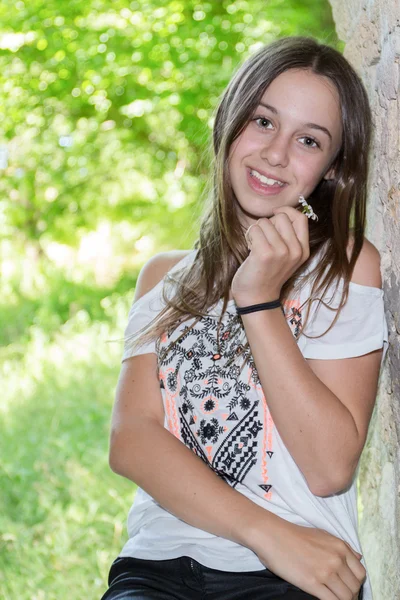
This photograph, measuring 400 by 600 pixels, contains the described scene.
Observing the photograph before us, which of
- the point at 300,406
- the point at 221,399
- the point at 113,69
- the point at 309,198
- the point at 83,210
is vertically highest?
the point at 309,198

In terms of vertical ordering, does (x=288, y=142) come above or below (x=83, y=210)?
above

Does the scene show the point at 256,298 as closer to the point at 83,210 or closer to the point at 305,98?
the point at 305,98

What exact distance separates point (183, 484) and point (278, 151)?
0.79m

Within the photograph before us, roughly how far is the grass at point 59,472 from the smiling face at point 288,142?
159 cm

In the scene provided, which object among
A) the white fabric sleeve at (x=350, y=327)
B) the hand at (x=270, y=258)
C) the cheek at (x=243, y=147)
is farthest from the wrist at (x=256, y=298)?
the cheek at (x=243, y=147)

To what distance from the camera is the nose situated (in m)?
1.73

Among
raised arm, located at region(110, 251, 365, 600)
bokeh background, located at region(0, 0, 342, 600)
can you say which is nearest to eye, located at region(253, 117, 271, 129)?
bokeh background, located at region(0, 0, 342, 600)

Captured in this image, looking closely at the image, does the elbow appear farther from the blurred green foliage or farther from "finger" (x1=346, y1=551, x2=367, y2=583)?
the blurred green foliage

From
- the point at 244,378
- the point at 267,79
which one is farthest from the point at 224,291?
the point at 267,79

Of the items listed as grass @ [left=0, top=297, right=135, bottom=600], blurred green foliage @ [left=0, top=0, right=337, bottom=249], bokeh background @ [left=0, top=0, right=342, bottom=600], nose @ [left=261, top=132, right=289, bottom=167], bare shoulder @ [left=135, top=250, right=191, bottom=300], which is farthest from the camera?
blurred green foliage @ [left=0, top=0, right=337, bottom=249]

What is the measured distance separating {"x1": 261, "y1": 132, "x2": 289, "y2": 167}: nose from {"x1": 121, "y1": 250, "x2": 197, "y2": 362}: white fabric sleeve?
0.39m

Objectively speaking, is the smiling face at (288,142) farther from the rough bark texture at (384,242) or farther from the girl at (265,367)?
the rough bark texture at (384,242)

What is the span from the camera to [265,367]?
60.5 inches

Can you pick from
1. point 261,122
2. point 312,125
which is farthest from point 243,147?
point 312,125
